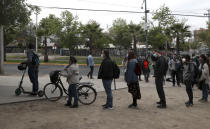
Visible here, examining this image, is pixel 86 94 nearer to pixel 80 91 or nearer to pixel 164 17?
pixel 80 91

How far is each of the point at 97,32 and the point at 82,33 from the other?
2790 mm

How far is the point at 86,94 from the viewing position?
25.5 feet

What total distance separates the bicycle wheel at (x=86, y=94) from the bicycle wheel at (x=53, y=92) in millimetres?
750

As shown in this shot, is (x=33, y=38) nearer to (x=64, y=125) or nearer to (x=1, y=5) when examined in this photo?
(x=1, y=5)

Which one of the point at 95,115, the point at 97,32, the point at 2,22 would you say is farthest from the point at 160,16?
the point at 95,115

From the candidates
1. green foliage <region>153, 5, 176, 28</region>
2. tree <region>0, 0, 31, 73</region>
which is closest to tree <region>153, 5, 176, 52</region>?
green foliage <region>153, 5, 176, 28</region>

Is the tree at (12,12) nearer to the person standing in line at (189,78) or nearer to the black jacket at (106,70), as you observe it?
the black jacket at (106,70)

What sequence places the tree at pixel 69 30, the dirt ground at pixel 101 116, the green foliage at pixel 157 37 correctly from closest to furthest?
the dirt ground at pixel 101 116 < the tree at pixel 69 30 < the green foliage at pixel 157 37

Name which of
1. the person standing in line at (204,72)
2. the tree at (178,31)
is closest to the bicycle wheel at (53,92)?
the person standing in line at (204,72)

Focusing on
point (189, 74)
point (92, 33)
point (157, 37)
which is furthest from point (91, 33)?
point (189, 74)

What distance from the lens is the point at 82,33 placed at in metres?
38.8

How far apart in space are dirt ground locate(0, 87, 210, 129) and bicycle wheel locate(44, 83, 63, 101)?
0.65 feet

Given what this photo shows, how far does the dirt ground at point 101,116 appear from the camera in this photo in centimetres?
548

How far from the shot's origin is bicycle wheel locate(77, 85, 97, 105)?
7.71m
